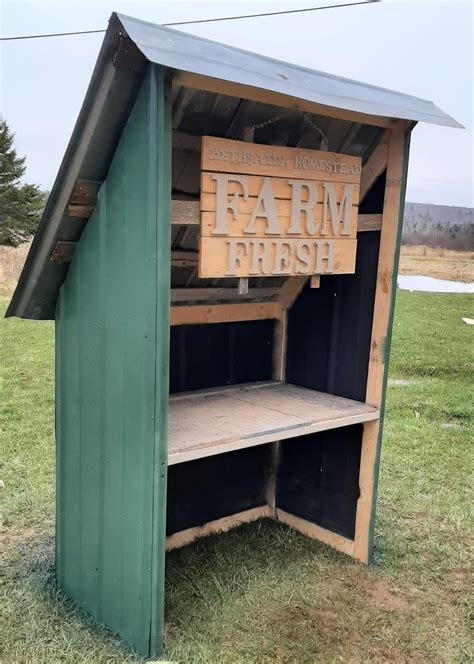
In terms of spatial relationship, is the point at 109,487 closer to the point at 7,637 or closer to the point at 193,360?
the point at 7,637

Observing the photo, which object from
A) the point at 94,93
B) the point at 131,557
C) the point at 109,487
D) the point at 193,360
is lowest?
the point at 131,557

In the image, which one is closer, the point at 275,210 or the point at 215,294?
the point at 275,210

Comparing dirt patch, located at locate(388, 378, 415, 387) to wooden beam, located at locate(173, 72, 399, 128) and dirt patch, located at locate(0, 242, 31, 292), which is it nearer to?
wooden beam, located at locate(173, 72, 399, 128)

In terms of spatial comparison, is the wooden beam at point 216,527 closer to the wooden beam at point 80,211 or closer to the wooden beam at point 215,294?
the wooden beam at point 215,294

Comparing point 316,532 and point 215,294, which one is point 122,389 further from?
point 316,532

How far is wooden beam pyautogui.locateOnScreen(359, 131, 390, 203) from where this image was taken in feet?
9.46

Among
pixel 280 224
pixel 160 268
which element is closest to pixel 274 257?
pixel 280 224

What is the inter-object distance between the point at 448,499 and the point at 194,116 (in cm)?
290

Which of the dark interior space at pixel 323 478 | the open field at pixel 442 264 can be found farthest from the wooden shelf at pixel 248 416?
the open field at pixel 442 264

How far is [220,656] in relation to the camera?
2418mm

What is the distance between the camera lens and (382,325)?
2.94m

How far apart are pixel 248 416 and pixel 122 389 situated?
725 mm

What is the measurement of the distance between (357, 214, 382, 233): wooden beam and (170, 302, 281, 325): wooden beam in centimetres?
71

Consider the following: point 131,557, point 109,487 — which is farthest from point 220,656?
point 109,487
